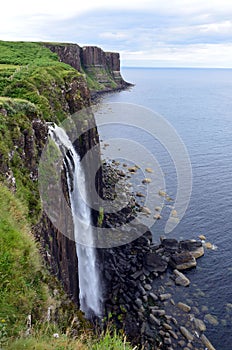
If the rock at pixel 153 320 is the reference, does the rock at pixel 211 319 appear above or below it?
below

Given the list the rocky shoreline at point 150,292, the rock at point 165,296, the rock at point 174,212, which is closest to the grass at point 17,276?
the rocky shoreline at point 150,292

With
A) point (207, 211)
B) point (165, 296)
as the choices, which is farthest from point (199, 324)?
point (207, 211)

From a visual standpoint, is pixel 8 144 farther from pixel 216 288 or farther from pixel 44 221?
pixel 216 288

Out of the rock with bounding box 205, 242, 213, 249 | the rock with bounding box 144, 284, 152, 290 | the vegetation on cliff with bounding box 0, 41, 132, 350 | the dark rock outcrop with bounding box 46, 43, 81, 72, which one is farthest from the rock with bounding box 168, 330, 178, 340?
the dark rock outcrop with bounding box 46, 43, 81, 72

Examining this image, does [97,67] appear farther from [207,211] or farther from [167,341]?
[167,341]

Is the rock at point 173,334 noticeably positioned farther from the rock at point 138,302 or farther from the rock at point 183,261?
the rock at point 183,261

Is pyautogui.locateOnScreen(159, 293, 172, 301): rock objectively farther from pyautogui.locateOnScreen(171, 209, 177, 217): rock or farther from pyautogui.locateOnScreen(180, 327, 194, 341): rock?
pyautogui.locateOnScreen(171, 209, 177, 217): rock
